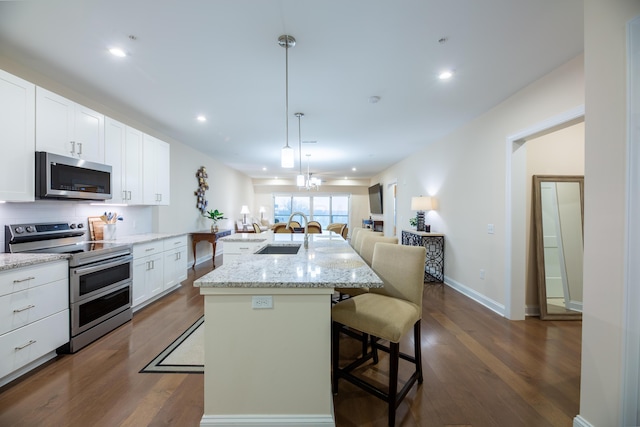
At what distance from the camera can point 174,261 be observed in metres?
3.89

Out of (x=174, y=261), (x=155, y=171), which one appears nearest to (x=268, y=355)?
(x=174, y=261)

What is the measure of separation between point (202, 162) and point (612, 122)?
21.1 feet

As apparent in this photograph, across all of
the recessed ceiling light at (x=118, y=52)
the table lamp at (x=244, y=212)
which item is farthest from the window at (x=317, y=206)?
→ the recessed ceiling light at (x=118, y=52)

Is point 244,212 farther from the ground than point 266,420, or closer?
farther from the ground

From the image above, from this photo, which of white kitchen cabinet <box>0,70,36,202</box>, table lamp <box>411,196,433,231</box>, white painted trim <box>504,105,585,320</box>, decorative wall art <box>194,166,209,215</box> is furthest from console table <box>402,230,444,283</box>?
white kitchen cabinet <box>0,70,36,202</box>

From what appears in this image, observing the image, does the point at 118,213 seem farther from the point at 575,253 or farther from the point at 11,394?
the point at 575,253

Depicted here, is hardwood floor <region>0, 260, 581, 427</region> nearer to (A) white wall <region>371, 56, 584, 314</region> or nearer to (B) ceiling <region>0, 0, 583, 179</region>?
(A) white wall <region>371, 56, 584, 314</region>

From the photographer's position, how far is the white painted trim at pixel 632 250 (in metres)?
1.19

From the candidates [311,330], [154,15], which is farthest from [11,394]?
[154,15]

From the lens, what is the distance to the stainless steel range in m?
2.26

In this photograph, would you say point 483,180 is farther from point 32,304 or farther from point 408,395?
point 32,304

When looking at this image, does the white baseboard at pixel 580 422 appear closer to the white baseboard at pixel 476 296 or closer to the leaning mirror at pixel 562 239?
the white baseboard at pixel 476 296

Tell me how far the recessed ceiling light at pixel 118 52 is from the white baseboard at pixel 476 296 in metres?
4.64

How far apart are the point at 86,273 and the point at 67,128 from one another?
1.42 meters
